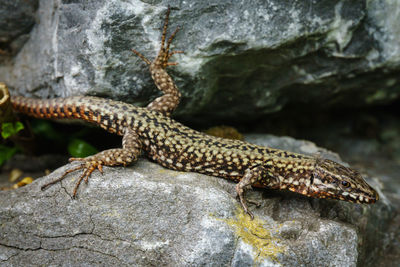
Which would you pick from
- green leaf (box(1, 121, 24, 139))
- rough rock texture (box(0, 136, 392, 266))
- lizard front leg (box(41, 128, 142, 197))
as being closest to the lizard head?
rough rock texture (box(0, 136, 392, 266))

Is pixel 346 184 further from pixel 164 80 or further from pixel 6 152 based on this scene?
pixel 6 152

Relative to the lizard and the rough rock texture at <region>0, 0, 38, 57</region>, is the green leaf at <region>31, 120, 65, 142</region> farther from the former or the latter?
the rough rock texture at <region>0, 0, 38, 57</region>

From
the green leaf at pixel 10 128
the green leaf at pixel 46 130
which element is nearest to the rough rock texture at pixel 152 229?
the green leaf at pixel 10 128

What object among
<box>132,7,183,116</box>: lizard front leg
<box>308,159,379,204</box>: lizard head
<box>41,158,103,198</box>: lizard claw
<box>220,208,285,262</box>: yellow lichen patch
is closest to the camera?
<box>220,208,285,262</box>: yellow lichen patch

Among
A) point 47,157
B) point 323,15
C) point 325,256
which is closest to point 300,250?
point 325,256

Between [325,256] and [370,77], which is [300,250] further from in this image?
[370,77]

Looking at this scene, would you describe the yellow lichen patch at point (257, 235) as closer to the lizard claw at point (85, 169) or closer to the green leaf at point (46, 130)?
the lizard claw at point (85, 169)
